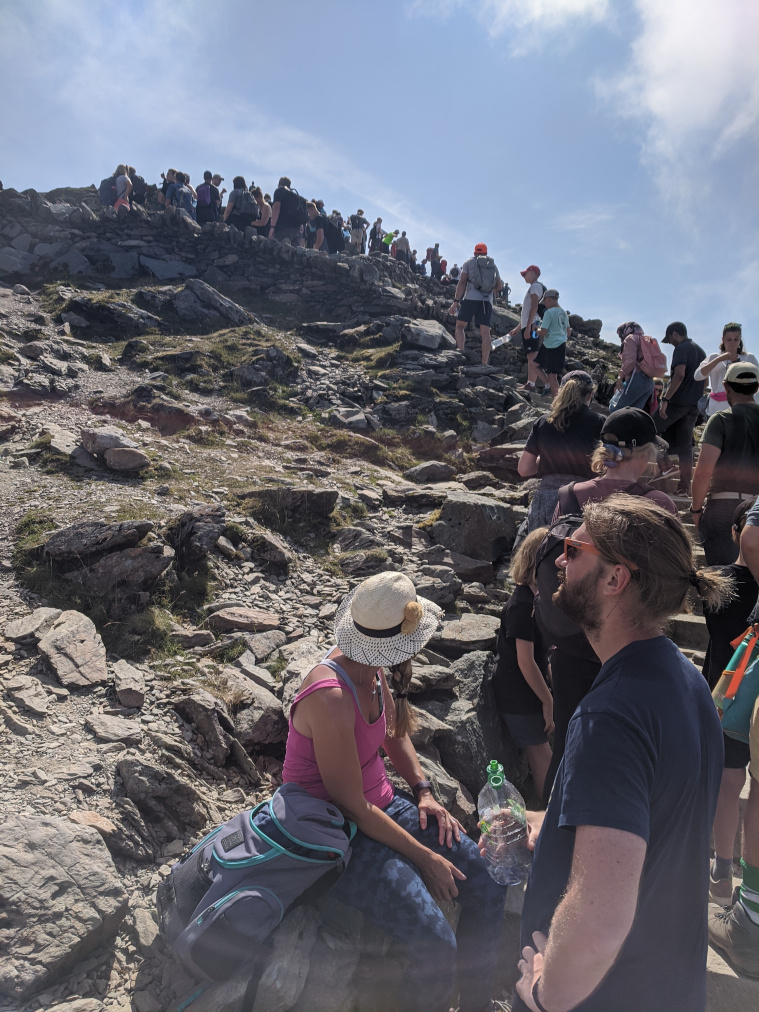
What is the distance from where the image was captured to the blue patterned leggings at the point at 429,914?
8.40 ft

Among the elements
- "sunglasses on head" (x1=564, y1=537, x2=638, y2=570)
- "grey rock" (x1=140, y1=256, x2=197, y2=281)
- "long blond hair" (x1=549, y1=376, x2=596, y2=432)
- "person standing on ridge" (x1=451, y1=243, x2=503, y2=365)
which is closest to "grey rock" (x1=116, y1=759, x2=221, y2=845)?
"sunglasses on head" (x1=564, y1=537, x2=638, y2=570)

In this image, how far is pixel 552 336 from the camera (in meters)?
→ 11.3

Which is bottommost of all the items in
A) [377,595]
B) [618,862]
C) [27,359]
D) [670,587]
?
[618,862]

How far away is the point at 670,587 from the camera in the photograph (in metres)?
1.75

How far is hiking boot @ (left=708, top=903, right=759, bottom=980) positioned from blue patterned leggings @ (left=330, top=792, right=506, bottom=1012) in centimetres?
132

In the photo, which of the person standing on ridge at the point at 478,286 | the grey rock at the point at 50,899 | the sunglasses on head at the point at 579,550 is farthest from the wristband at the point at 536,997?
the person standing on ridge at the point at 478,286

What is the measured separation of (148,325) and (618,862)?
747 inches

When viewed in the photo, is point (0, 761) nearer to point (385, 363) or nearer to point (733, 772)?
point (733, 772)

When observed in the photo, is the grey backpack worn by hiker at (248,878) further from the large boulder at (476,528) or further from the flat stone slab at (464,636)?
the large boulder at (476,528)

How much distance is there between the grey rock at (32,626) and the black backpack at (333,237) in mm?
26380

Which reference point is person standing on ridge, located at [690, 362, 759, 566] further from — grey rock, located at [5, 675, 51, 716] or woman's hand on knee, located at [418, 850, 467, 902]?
grey rock, located at [5, 675, 51, 716]

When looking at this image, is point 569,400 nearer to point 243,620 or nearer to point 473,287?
point 243,620

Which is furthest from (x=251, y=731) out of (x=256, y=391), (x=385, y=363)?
(x=385, y=363)

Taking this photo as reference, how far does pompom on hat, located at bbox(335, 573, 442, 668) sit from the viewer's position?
292 cm
